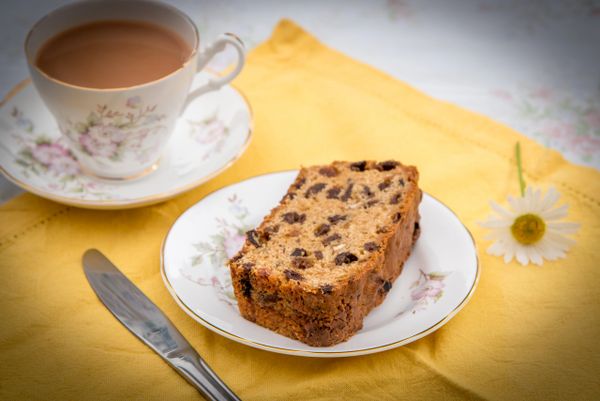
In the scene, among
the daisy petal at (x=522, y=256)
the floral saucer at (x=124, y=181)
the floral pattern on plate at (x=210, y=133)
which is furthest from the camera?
the floral pattern on plate at (x=210, y=133)

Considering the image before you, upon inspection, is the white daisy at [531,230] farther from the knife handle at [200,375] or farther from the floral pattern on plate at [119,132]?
the floral pattern on plate at [119,132]

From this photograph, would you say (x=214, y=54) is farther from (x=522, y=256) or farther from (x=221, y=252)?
(x=522, y=256)

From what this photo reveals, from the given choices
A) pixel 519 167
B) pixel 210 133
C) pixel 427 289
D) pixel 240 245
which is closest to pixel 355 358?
pixel 427 289

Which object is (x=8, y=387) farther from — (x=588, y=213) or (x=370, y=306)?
(x=588, y=213)

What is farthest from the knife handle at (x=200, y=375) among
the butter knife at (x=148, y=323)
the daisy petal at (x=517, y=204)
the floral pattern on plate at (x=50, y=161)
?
the daisy petal at (x=517, y=204)

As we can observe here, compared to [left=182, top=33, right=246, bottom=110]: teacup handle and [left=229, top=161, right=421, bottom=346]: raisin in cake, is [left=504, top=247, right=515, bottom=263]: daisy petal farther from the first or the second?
[left=182, top=33, right=246, bottom=110]: teacup handle

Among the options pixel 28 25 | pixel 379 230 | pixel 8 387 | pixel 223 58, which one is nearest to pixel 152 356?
pixel 8 387
